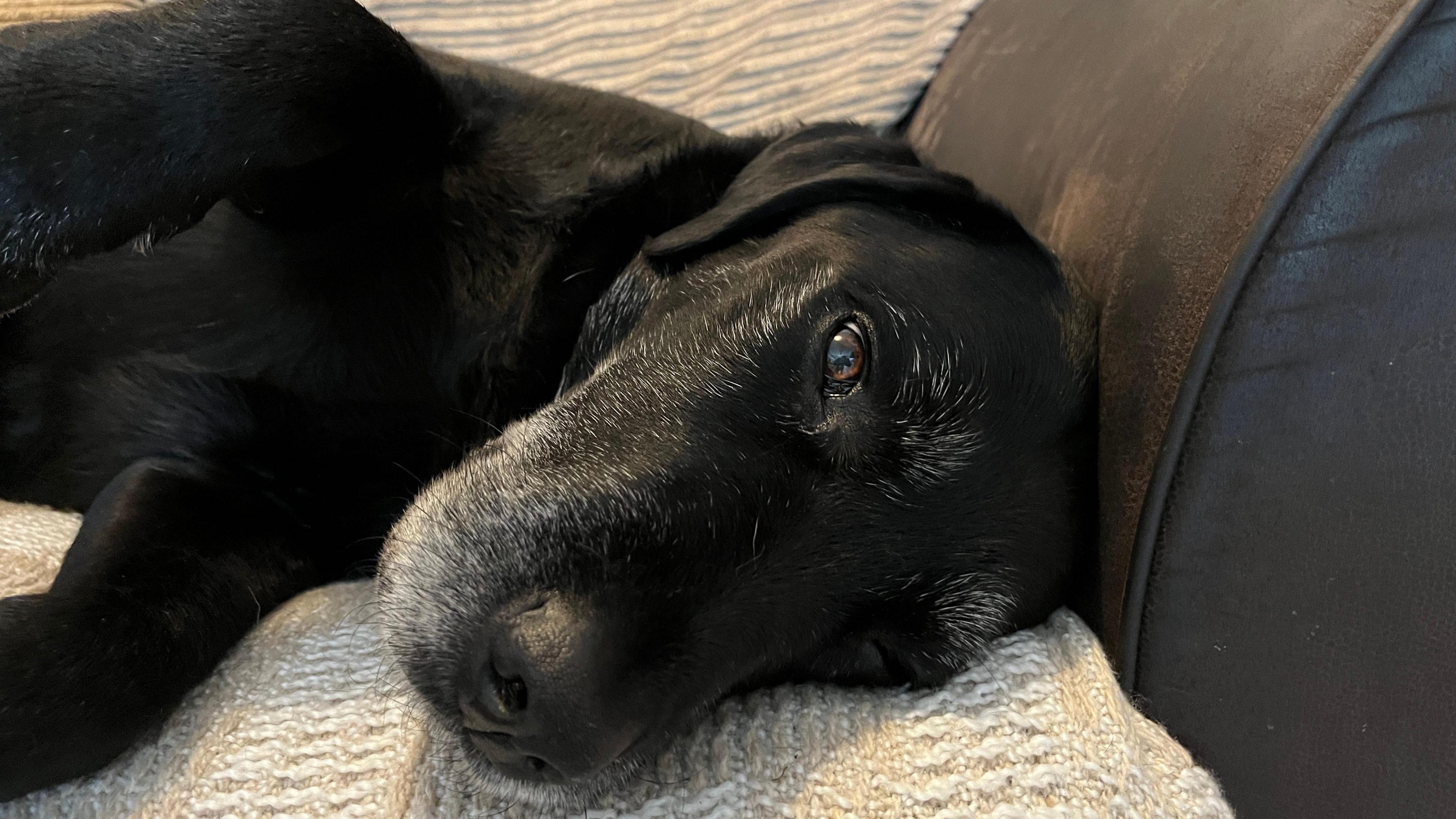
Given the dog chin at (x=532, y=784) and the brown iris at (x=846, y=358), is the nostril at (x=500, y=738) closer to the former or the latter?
the dog chin at (x=532, y=784)

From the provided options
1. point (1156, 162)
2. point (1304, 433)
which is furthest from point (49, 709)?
point (1156, 162)

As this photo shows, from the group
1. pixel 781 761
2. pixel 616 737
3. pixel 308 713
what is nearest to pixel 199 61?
pixel 308 713

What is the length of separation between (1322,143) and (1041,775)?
77cm

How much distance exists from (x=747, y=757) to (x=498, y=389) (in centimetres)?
69

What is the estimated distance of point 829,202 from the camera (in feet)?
4.35

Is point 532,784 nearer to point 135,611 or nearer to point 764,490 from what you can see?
point 764,490

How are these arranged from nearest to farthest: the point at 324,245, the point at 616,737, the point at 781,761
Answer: the point at 616,737 < the point at 781,761 < the point at 324,245

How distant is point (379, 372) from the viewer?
1.40 m

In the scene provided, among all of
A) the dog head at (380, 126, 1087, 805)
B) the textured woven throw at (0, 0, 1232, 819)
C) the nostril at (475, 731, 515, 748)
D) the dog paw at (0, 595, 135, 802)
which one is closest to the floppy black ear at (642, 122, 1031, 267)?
the dog head at (380, 126, 1087, 805)

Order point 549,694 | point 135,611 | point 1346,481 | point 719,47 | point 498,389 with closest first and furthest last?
point 549,694 → point 1346,481 → point 135,611 → point 498,389 → point 719,47

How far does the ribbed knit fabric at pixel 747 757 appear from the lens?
96 centimetres

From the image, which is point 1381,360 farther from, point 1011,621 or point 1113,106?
point 1113,106

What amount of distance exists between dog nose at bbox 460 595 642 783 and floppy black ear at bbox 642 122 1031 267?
1.99ft

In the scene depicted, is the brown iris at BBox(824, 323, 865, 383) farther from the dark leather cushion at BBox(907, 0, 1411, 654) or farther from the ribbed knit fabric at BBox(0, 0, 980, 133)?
the ribbed knit fabric at BBox(0, 0, 980, 133)
